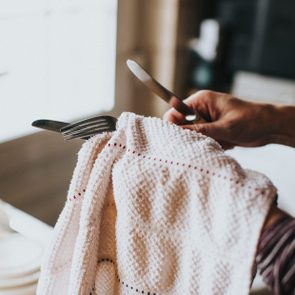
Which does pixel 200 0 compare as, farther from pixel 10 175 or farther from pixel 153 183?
pixel 153 183

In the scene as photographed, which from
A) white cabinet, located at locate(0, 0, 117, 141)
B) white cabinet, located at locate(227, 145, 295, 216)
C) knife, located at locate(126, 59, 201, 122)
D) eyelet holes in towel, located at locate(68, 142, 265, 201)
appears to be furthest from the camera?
white cabinet, located at locate(0, 0, 117, 141)

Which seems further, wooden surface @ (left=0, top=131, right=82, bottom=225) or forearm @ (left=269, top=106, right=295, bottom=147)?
wooden surface @ (left=0, top=131, right=82, bottom=225)

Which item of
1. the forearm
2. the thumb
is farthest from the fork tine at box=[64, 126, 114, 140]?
the forearm

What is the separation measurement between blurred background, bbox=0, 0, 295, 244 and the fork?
0.79 m

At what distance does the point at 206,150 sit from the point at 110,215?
136 mm

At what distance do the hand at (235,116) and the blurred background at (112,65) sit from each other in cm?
47

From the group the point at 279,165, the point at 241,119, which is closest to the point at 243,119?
the point at 241,119

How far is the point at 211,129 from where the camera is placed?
0.70 m

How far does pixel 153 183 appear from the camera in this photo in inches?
19.5

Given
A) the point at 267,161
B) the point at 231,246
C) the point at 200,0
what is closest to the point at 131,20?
the point at 200,0

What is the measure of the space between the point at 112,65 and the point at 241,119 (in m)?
1.16

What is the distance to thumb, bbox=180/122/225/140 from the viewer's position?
66cm

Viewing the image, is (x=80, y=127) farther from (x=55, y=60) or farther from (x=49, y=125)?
(x=55, y=60)

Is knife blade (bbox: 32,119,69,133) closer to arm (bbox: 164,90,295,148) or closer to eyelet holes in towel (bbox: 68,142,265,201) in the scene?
eyelet holes in towel (bbox: 68,142,265,201)
